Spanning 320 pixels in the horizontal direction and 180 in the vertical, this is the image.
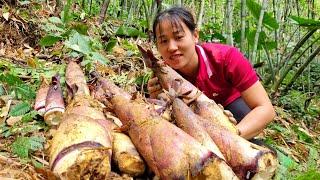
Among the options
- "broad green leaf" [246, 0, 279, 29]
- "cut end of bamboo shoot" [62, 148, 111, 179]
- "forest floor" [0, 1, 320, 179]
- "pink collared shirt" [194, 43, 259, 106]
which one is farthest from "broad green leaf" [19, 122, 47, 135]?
"broad green leaf" [246, 0, 279, 29]

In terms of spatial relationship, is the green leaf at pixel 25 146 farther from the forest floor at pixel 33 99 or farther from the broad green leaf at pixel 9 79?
the broad green leaf at pixel 9 79

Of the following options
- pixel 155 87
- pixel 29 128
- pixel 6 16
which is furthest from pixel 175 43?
pixel 6 16

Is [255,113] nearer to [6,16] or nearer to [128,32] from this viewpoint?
[6,16]

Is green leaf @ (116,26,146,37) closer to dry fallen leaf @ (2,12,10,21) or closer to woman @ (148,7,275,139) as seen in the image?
dry fallen leaf @ (2,12,10,21)

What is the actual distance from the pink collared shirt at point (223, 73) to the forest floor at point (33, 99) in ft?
1.20

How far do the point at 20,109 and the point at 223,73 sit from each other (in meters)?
1.04

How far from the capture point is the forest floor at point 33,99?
174 centimetres

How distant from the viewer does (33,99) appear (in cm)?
251

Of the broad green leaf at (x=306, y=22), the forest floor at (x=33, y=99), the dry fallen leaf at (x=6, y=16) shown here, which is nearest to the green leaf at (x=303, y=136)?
the forest floor at (x=33, y=99)

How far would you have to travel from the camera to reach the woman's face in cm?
221

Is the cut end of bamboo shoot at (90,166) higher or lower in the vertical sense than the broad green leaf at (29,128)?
higher

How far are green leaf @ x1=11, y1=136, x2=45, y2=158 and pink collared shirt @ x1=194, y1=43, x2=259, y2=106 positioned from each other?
35.1 inches

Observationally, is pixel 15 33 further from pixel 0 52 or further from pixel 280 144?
pixel 280 144

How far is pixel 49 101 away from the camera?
2193mm
